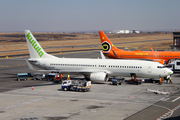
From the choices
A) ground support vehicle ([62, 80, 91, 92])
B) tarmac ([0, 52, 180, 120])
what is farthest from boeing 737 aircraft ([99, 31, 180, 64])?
ground support vehicle ([62, 80, 91, 92])

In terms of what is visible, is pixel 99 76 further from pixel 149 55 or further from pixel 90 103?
pixel 149 55

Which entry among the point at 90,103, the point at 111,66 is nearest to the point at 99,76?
the point at 111,66

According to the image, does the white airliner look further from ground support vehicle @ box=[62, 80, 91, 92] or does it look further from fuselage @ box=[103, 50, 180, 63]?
fuselage @ box=[103, 50, 180, 63]

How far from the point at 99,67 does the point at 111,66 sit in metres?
2.37

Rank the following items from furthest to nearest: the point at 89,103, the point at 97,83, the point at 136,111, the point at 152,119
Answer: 1. the point at 97,83
2. the point at 89,103
3. the point at 136,111
4. the point at 152,119

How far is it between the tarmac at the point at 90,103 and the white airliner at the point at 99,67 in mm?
2377

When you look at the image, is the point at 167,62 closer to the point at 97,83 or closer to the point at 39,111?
the point at 97,83

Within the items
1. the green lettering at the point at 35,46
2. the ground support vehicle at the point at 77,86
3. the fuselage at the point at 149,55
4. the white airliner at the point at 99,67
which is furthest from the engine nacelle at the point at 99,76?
the fuselage at the point at 149,55

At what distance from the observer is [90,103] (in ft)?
109

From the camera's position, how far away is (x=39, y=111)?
97.9ft

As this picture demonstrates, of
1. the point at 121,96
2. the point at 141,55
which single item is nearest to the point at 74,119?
the point at 121,96

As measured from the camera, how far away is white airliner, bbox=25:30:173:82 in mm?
47562

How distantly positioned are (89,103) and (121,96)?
20.3 feet

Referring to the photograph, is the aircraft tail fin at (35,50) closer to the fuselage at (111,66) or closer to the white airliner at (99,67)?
the white airliner at (99,67)
